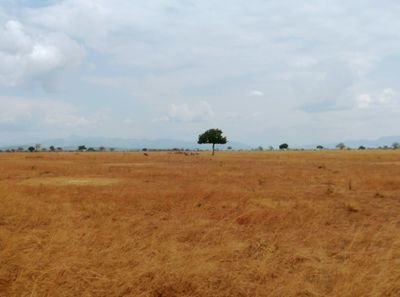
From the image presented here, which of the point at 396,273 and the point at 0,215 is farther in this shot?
the point at 0,215

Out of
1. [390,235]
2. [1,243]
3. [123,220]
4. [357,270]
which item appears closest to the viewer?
[357,270]

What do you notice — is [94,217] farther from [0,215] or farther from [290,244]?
[290,244]

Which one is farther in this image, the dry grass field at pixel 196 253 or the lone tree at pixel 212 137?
the lone tree at pixel 212 137

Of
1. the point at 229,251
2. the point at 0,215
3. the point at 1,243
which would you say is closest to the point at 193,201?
the point at 0,215

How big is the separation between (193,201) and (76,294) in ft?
43.7

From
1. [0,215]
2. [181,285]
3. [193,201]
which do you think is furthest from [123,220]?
[181,285]

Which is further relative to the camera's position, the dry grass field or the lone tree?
the lone tree

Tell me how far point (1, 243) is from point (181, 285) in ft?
12.1

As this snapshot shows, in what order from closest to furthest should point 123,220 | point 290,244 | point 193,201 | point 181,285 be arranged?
1. point 181,285
2. point 290,244
3. point 123,220
4. point 193,201

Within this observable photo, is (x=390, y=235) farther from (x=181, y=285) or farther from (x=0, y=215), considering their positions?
(x=0, y=215)

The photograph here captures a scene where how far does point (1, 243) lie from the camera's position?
760cm

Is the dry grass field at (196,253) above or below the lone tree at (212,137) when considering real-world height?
below

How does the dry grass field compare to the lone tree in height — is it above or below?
below

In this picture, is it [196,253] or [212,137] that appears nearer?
[196,253]
